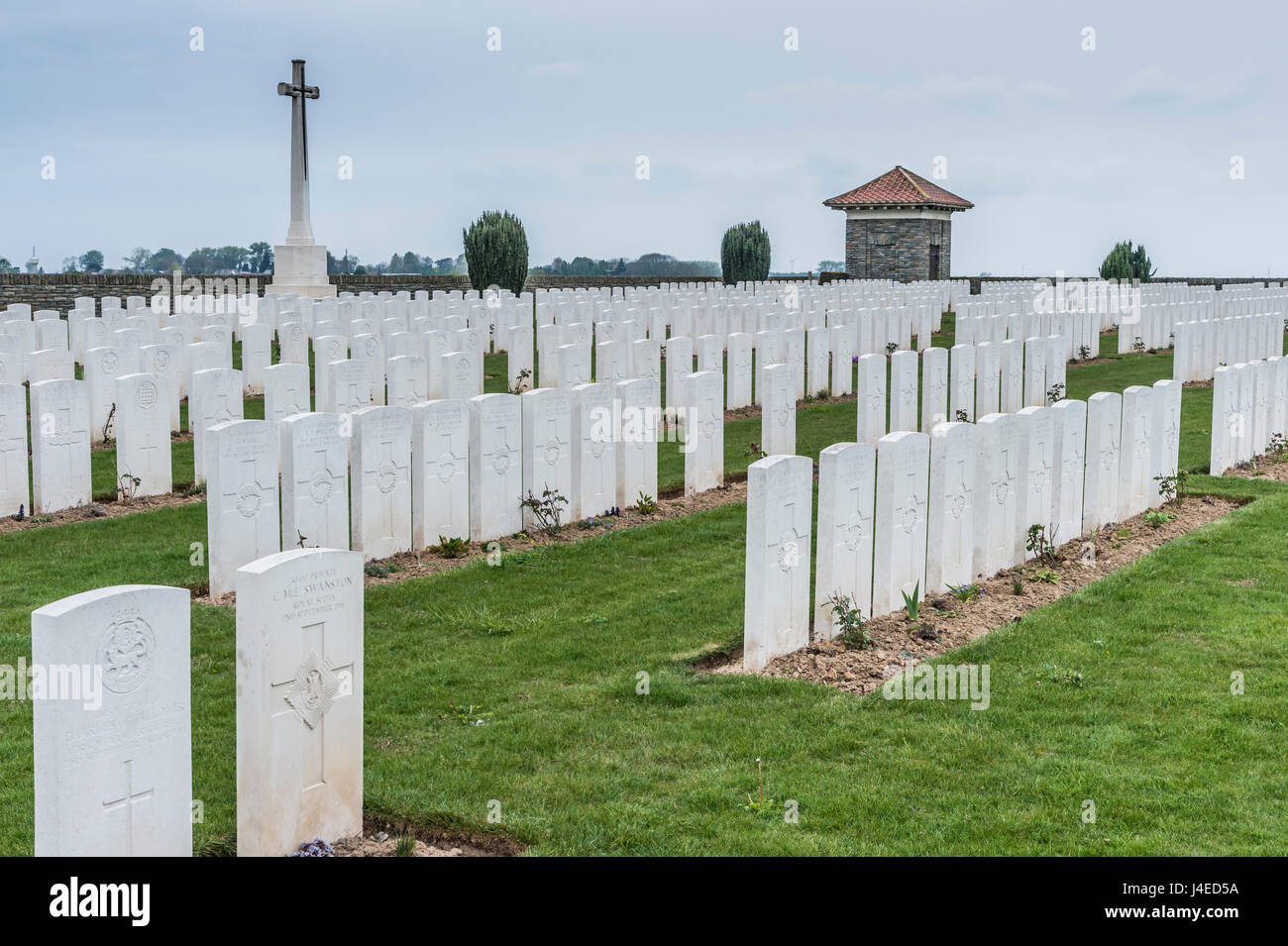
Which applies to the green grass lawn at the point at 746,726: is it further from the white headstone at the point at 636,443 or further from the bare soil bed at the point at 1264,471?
the bare soil bed at the point at 1264,471

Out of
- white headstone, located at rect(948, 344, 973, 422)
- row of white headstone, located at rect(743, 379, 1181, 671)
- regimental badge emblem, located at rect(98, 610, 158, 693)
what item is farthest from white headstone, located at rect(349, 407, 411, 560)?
white headstone, located at rect(948, 344, 973, 422)

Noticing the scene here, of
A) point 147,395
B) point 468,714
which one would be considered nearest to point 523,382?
point 147,395

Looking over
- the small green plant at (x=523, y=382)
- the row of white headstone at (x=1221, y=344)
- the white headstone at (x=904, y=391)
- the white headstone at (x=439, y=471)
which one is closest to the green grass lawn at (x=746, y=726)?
the white headstone at (x=439, y=471)

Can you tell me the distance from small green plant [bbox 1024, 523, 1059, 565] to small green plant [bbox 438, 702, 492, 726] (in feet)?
14.7

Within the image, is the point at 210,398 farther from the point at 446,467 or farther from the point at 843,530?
the point at 843,530

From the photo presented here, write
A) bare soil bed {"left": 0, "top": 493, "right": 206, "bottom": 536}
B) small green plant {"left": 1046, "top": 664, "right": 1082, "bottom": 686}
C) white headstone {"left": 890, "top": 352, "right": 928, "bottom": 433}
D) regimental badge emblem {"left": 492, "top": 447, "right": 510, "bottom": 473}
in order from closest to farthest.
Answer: small green plant {"left": 1046, "top": 664, "right": 1082, "bottom": 686} → regimental badge emblem {"left": 492, "top": 447, "right": 510, "bottom": 473} → bare soil bed {"left": 0, "top": 493, "right": 206, "bottom": 536} → white headstone {"left": 890, "top": 352, "right": 928, "bottom": 433}

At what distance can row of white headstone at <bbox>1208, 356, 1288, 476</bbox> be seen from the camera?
40.9 feet

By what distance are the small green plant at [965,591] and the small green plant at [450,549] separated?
11.5 feet

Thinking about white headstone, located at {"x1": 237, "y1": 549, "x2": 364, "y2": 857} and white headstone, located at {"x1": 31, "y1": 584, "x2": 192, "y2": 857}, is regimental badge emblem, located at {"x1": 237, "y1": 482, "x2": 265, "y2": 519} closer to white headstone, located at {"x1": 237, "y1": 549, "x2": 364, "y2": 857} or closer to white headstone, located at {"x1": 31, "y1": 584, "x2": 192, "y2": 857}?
white headstone, located at {"x1": 237, "y1": 549, "x2": 364, "y2": 857}

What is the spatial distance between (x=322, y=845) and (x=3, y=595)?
4.51 m

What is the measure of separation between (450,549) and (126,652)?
540cm

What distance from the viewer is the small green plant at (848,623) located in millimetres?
7133

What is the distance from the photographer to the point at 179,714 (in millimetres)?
4199
